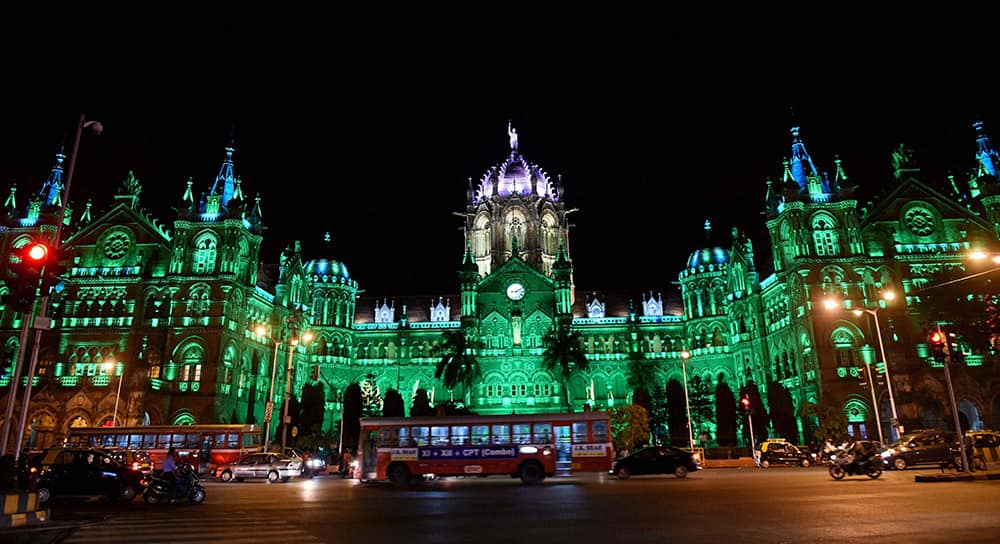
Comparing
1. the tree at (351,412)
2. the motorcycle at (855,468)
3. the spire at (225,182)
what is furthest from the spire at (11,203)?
the motorcycle at (855,468)

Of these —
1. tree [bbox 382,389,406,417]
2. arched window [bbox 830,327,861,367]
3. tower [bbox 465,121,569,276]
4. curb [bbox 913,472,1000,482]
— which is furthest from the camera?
tower [bbox 465,121,569,276]

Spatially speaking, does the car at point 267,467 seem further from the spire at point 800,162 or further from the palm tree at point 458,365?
the spire at point 800,162

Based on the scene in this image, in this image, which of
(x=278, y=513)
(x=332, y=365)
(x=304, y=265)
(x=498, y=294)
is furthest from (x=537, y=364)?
(x=278, y=513)

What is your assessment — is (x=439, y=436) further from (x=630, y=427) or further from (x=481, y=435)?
(x=630, y=427)

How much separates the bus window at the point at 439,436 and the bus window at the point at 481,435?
138cm

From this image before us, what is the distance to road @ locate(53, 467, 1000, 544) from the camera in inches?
485

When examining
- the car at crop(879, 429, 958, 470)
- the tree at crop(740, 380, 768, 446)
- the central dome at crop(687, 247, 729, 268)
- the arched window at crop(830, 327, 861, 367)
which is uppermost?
the central dome at crop(687, 247, 729, 268)

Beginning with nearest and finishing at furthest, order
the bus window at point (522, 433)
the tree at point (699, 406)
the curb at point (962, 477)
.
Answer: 1. the curb at point (962, 477)
2. the bus window at point (522, 433)
3. the tree at point (699, 406)

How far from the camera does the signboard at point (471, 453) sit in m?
29.7

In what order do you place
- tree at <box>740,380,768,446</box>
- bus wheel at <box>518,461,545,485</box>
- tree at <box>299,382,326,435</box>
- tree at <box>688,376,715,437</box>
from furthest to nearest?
1. tree at <box>688,376,715,437</box>
2. tree at <box>299,382,326,435</box>
3. tree at <box>740,380,768,446</box>
4. bus wheel at <box>518,461,545,485</box>

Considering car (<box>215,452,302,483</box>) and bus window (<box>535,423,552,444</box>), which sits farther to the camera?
car (<box>215,452,302,483</box>)

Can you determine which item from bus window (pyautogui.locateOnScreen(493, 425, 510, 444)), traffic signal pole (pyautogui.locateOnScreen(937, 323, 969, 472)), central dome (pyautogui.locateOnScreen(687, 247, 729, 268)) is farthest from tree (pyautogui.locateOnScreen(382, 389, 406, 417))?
traffic signal pole (pyautogui.locateOnScreen(937, 323, 969, 472))

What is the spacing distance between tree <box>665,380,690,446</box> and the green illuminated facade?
384 cm

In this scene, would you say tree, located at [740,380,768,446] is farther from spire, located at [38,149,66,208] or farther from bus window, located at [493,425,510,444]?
spire, located at [38,149,66,208]
